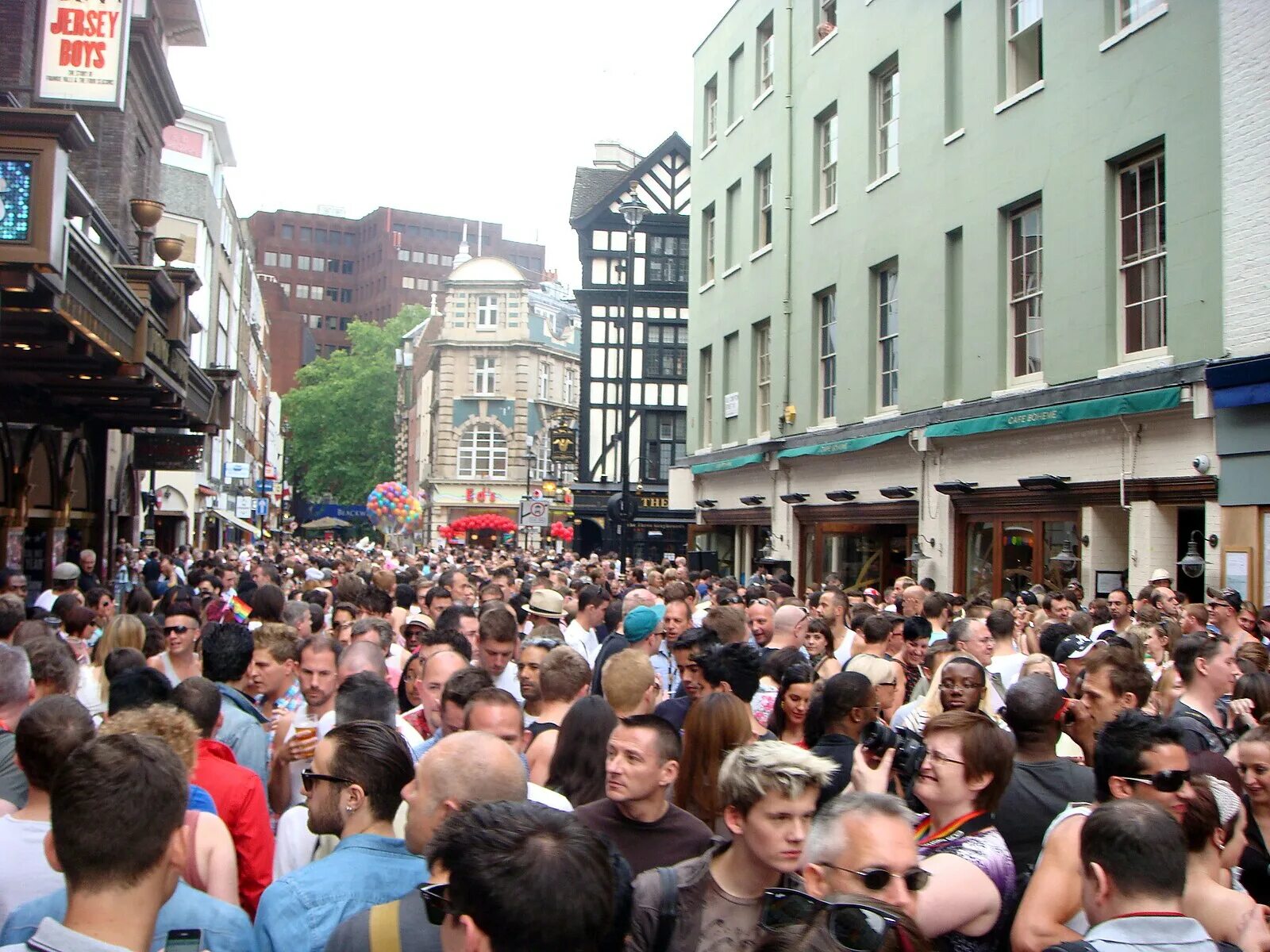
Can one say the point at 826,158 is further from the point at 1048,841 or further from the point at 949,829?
the point at 1048,841

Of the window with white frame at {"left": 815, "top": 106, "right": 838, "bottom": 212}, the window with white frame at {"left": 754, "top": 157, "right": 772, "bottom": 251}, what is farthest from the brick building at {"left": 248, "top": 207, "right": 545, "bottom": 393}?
the window with white frame at {"left": 815, "top": 106, "right": 838, "bottom": 212}

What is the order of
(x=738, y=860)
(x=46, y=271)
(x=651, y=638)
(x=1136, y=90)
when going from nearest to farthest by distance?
(x=738, y=860)
(x=651, y=638)
(x=46, y=271)
(x=1136, y=90)

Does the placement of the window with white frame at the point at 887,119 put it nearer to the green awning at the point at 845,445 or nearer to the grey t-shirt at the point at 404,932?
the green awning at the point at 845,445

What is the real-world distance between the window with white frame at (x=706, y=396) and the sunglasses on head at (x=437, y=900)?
2834 centimetres

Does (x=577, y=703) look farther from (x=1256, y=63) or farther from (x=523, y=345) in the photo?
(x=523, y=345)

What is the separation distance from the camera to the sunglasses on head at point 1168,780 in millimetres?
4332

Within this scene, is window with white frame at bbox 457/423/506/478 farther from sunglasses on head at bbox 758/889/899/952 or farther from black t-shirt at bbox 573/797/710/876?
sunglasses on head at bbox 758/889/899/952

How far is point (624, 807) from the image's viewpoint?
14.8 feet

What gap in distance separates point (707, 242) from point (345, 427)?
6769 centimetres

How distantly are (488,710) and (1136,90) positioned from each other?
13100 mm

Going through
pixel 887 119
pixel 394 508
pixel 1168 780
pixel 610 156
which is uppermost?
pixel 610 156

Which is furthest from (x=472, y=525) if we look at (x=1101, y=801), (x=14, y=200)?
(x=1101, y=801)

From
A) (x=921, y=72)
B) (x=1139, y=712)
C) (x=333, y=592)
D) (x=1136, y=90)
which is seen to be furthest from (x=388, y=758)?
(x=921, y=72)

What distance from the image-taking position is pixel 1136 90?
15.1 meters
